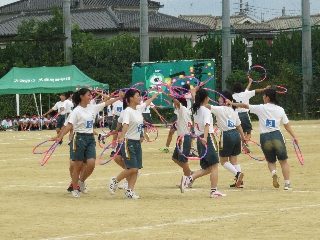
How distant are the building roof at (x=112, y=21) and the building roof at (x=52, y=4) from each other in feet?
26.9

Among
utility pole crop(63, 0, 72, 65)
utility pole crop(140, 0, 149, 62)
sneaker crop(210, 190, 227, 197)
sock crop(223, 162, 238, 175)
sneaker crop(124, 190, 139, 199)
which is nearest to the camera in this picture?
sneaker crop(210, 190, 227, 197)

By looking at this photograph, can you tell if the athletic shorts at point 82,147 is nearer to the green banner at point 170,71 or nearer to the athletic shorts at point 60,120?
the athletic shorts at point 60,120

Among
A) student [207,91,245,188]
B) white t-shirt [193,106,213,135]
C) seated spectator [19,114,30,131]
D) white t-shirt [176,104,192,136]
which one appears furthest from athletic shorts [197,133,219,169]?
seated spectator [19,114,30,131]

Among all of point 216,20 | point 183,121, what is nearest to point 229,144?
point 183,121

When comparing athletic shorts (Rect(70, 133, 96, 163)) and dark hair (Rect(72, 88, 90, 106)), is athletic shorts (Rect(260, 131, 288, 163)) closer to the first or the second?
athletic shorts (Rect(70, 133, 96, 163))

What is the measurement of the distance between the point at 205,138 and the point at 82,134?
80.3 inches

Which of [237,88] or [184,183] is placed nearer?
[184,183]

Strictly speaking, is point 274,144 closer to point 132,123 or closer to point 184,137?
point 184,137

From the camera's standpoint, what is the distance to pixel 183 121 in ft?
54.1

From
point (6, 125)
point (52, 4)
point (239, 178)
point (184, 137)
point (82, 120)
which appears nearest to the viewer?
point (82, 120)

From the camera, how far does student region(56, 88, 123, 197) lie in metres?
15.0

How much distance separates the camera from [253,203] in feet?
44.1

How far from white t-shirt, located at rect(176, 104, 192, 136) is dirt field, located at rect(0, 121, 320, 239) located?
1016 millimetres

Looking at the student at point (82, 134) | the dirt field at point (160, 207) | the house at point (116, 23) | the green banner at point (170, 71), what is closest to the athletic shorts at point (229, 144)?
the dirt field at point (160, 207)
